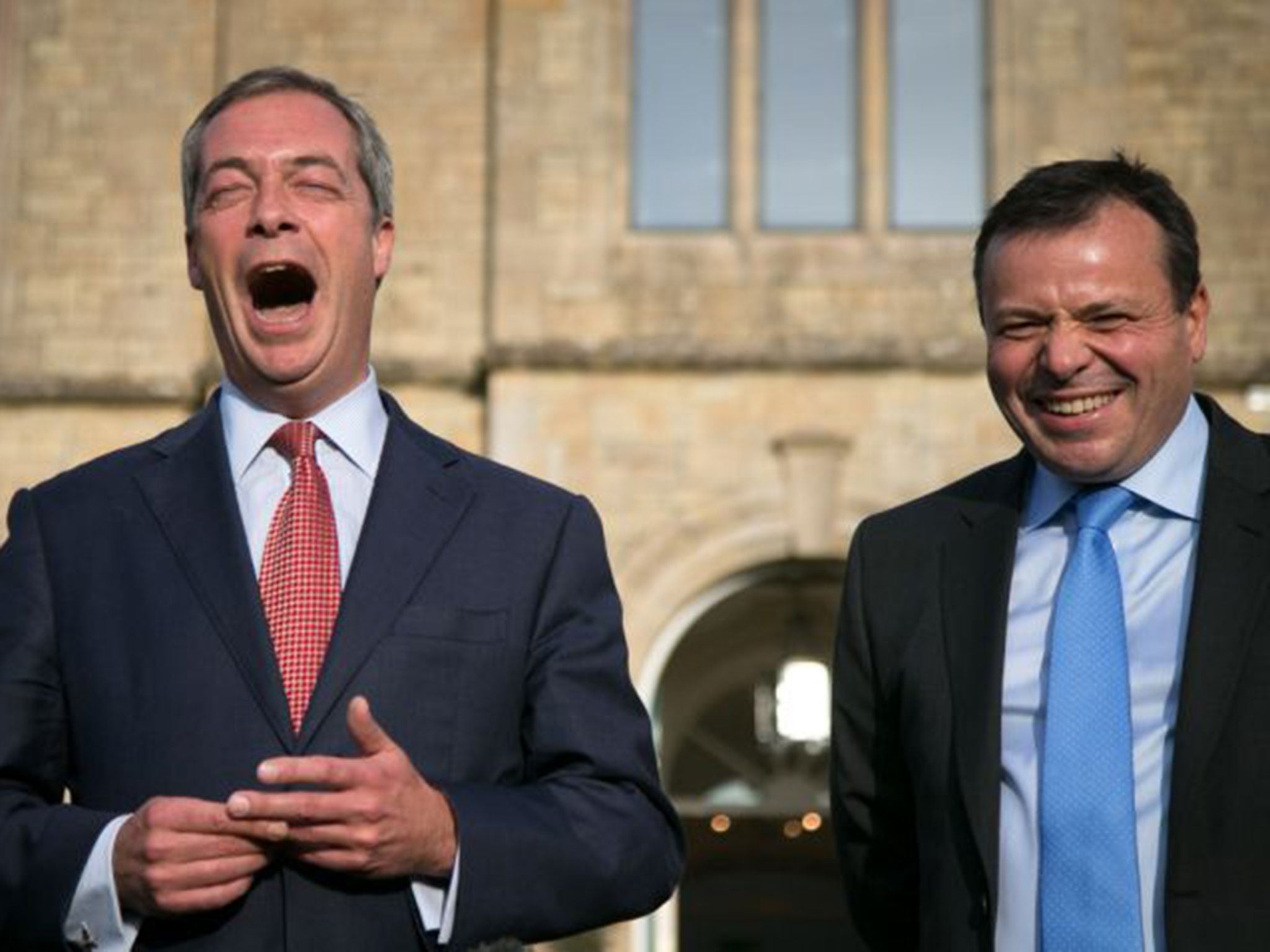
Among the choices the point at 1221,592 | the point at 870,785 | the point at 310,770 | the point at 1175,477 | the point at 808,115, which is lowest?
the point at 870,785

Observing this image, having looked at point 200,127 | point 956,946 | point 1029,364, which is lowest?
point 956,946

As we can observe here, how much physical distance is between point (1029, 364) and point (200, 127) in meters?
1.09

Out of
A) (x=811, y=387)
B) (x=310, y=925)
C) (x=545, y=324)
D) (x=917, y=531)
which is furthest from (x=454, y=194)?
(x=310, y=925)

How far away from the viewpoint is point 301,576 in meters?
2.88

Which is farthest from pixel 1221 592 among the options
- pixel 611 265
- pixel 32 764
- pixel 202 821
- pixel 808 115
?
pixel 808 115

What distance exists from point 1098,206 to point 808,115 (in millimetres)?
9452

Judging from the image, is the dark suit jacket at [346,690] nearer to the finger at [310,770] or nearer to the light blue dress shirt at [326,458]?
the light blue dress shirt at [326,458]

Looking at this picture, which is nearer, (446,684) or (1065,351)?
(446,684)

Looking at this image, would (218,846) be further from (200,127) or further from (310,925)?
(200,127)

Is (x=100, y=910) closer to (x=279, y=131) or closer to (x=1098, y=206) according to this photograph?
(x=279, y=131)

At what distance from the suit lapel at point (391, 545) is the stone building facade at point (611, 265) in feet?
29.6

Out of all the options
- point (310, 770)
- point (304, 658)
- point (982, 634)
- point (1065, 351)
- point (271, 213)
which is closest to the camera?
point (310, 770)

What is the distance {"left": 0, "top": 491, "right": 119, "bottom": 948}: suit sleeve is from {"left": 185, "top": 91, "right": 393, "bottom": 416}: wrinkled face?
0.33 m

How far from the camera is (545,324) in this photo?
12250 mm
